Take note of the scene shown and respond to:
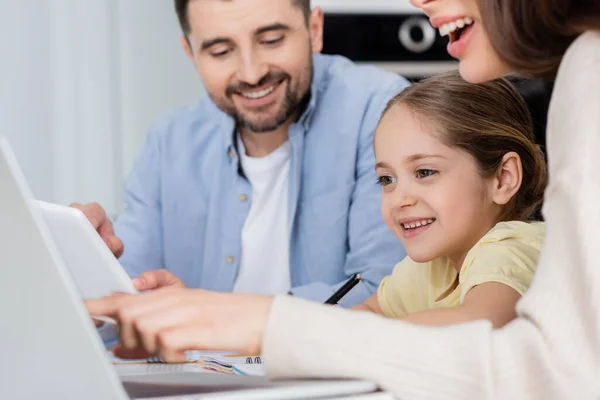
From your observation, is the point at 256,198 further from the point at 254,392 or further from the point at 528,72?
the point at 254,392

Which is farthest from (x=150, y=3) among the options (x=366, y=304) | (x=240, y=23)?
(x=366, y=304)

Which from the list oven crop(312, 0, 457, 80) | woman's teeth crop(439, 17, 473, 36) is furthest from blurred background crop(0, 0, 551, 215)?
woman's teeth crop(439, 17, 473, 36)

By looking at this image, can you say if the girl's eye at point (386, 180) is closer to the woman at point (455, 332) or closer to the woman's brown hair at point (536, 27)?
the woman's brown hair at point (536, 27)

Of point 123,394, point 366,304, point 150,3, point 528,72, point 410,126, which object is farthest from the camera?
point 150,3

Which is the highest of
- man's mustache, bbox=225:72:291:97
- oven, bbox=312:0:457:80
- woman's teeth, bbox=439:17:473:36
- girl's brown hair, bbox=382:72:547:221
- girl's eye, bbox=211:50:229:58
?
oven, bbox=312:0:457:80

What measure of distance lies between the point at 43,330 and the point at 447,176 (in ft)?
2.53

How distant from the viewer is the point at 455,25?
1.00m

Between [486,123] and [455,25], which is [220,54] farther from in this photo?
[455,25]

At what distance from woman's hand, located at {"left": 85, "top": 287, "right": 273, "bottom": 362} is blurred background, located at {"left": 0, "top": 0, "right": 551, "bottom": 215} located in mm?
1916

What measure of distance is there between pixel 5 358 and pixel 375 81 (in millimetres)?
1378

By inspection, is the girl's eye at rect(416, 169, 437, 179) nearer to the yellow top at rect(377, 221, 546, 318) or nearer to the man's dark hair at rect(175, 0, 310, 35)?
the yellow top at rect(377, 221, 546, 318)

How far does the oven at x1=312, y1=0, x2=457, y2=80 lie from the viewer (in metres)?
2.62

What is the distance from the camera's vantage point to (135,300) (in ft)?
2.14

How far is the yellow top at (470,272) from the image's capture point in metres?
1.00
